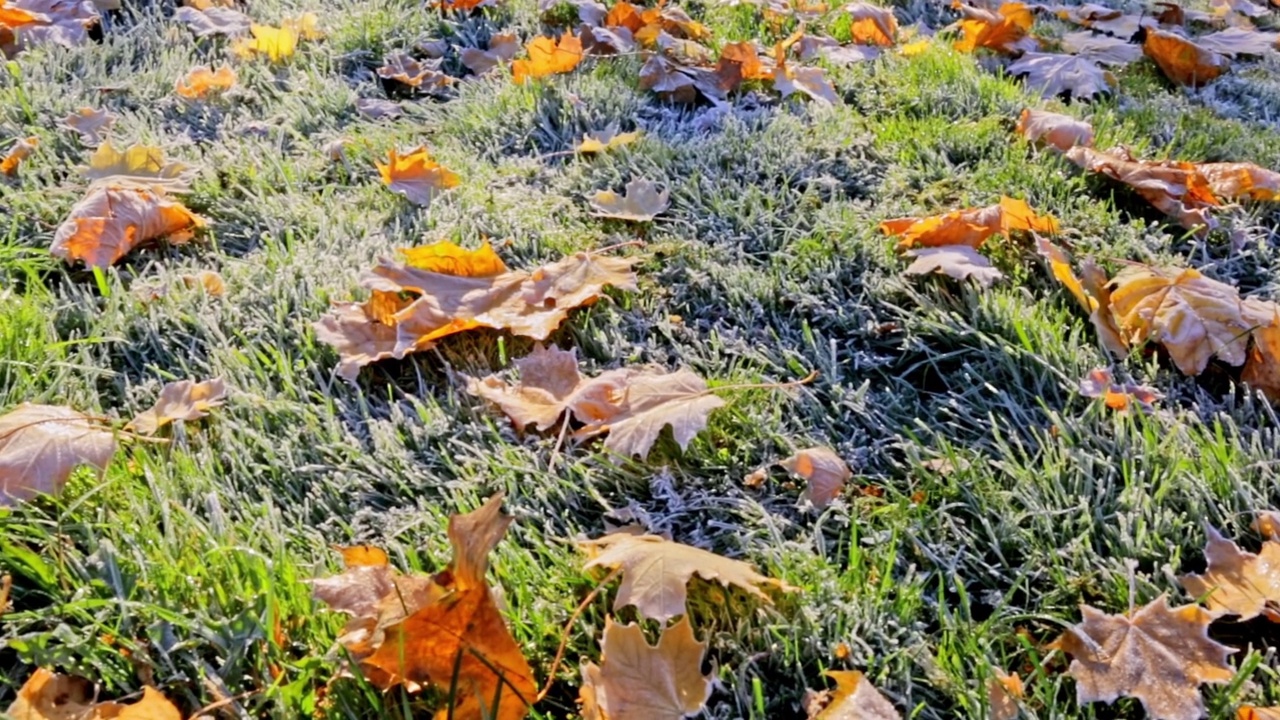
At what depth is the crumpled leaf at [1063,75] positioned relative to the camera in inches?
109

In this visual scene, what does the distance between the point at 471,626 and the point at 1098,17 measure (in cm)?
328

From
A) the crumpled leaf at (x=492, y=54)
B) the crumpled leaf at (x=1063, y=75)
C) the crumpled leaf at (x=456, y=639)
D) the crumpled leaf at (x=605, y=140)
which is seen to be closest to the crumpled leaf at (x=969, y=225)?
the crumpled leaf at (x=605, y=140)

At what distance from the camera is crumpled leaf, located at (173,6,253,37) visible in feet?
9.94

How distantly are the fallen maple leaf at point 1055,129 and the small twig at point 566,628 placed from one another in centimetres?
173

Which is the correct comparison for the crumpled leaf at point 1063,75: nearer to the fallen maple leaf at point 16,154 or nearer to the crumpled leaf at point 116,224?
the crumpled leaf at point 116,224

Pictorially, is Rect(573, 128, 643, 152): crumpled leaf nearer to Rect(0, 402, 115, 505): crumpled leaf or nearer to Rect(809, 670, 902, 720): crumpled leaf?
Rect(0, 402, 115, 505): crumpled leaf

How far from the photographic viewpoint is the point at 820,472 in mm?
1503

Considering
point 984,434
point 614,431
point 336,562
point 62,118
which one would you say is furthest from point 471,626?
point 62,118

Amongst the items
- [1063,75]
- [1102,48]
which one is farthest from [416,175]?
[1102,48]

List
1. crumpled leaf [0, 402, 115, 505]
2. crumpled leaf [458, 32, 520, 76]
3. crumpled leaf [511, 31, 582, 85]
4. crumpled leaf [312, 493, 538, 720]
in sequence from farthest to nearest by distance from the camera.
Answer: crumpled leaf [458, 32, 520, 76]
crumpled leaf [511, 31, 582, 85]
crumpled leaf [0, 402, 115, 505]
crumpled leaf [312, 493, 538, 720]

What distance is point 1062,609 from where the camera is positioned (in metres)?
1.30

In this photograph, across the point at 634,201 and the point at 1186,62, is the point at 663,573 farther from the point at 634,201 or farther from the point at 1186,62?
the point at 1186,62

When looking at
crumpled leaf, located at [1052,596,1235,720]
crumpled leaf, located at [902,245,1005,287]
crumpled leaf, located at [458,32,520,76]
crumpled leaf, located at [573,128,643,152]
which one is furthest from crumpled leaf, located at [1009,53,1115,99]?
crumpled leaf, located at [1052,596,1235,720]

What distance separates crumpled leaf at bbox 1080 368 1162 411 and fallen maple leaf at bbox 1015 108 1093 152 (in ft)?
3.04
